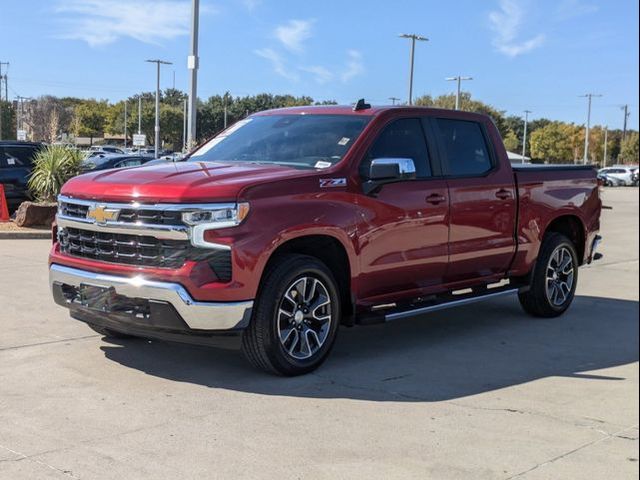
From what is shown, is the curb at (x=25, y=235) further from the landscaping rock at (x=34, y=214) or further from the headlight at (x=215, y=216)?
the headlight at (x=215, y=216)

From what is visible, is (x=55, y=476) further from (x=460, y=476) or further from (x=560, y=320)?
(x=560, y=320)

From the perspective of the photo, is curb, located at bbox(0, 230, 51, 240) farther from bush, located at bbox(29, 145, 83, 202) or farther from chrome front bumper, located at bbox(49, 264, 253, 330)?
chrome front bumper, located at bbox(49, 264, 253, 330)

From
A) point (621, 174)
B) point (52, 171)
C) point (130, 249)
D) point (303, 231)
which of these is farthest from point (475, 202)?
point (621, 174)

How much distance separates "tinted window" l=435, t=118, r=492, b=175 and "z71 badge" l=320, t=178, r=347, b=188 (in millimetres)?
1429

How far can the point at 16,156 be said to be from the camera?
16641 mm

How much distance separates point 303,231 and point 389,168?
94 cm

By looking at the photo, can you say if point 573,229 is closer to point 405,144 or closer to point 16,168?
point 405,144

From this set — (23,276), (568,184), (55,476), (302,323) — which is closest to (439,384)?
(302,323)

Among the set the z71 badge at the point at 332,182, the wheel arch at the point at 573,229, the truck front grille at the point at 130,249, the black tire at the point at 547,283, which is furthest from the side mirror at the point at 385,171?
the wheel arch at the point at 573,229

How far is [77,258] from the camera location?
5.57 metres

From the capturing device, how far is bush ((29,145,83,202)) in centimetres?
1564

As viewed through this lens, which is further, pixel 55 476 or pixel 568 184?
pixel 568 184

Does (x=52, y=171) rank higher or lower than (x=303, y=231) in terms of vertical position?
higher

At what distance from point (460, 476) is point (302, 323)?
1.98 meters
